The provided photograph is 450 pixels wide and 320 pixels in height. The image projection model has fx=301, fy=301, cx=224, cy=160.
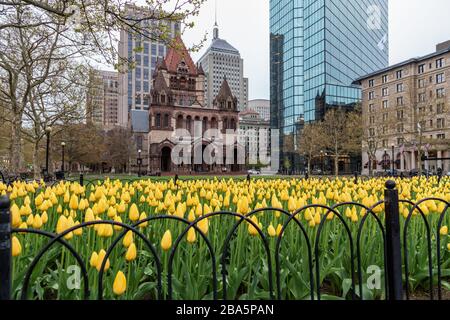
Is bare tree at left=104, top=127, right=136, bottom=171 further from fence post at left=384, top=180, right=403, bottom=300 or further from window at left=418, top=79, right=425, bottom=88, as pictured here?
fence post at left=384, top=180, right=403, bottom=300

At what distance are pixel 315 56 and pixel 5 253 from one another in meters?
68.5

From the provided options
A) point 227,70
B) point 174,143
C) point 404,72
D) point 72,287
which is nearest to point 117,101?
point 227,70

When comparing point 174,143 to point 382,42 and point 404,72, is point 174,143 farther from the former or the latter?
point 382,42

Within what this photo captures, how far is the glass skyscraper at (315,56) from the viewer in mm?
62031

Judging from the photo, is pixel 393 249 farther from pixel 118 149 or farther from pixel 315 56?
pixel 315 56

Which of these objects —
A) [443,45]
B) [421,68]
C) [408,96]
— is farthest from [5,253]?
[443,45]

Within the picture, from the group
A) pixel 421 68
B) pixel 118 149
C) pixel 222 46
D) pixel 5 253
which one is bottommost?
pixel 5 253

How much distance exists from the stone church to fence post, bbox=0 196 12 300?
177 ft

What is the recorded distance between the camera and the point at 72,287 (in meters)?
2.28

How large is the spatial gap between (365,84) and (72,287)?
72.9 m

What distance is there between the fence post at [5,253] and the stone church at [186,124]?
5388 centimetres

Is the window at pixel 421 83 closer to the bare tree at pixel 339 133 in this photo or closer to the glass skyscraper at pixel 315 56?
the glass skyscraper at pixel 315 56

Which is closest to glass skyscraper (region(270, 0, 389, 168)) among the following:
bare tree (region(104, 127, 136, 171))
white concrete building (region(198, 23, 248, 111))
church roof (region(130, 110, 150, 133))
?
bare tree (region(104, 127, 136, 171))

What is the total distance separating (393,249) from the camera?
7.28 ft
